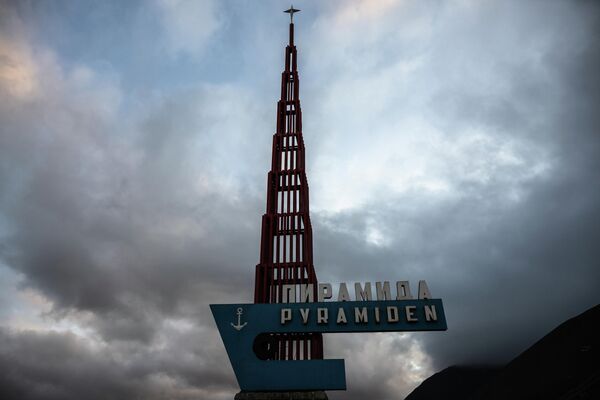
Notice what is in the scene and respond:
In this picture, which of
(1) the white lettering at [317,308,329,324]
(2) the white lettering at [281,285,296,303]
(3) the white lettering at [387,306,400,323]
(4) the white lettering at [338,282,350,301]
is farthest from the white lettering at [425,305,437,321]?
(2) the white lettering at [281,285,296,303]

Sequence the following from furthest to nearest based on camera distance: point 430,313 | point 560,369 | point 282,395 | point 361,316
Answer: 1. point 560,369
2. point 361,316
3. point 430,313
4. point 282,395

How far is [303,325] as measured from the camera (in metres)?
36.9

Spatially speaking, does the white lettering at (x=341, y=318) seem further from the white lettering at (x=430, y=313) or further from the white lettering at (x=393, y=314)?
the white lettering at (x=430, y=313)

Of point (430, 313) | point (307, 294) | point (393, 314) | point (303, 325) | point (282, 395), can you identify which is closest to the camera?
point (282, 395)

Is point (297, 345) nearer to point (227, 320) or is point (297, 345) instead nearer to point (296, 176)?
point (227, 320)

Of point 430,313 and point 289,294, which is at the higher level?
point 289,294

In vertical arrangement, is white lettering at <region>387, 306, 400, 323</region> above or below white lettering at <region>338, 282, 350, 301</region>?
below

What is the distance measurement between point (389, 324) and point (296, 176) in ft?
75.8

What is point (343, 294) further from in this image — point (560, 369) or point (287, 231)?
point (560, 369)

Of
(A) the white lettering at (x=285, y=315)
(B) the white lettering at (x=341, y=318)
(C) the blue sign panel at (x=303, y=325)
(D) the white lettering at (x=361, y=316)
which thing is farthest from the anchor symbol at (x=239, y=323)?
(D) the white lettering at (x=361, y=316)

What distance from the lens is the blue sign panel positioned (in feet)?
114

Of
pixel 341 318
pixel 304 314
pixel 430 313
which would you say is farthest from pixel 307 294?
pixel 430 313

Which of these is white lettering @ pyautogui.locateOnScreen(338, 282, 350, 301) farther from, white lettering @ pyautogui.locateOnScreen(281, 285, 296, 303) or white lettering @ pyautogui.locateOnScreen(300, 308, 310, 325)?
white lettering @ pyautogui.locateOnScreen(281, 285, 296, 303)

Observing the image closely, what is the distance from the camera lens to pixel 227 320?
37.5 meters
